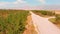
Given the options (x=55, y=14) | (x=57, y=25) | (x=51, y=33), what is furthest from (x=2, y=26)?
(x=55, y=14)

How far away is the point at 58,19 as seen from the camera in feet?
52.5

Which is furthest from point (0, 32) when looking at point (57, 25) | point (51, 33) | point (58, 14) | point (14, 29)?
point (58, 14)

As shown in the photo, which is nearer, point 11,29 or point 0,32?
point 11,29

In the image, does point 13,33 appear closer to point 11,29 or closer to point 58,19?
point 11,29

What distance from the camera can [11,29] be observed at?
11.9 meters

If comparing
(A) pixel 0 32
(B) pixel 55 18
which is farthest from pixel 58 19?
(A) pixel 0 32

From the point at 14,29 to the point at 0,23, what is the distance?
2146 mm

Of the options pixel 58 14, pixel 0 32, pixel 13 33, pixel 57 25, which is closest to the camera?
pixel 13 33

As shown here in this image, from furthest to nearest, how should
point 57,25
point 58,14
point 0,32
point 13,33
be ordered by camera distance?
point 58,14 → point 57,25 → point 0,32 → point 13,33

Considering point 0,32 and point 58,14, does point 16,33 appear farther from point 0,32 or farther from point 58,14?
point 58,14

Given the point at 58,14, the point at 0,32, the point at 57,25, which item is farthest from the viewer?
the point at 58,14

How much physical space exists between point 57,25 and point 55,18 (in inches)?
40.7

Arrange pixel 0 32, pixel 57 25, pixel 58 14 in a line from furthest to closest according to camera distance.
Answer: pixel 58 14 < pixel 57 25 < pixel 0 32

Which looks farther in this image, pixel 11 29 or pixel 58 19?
pixel 58 19
